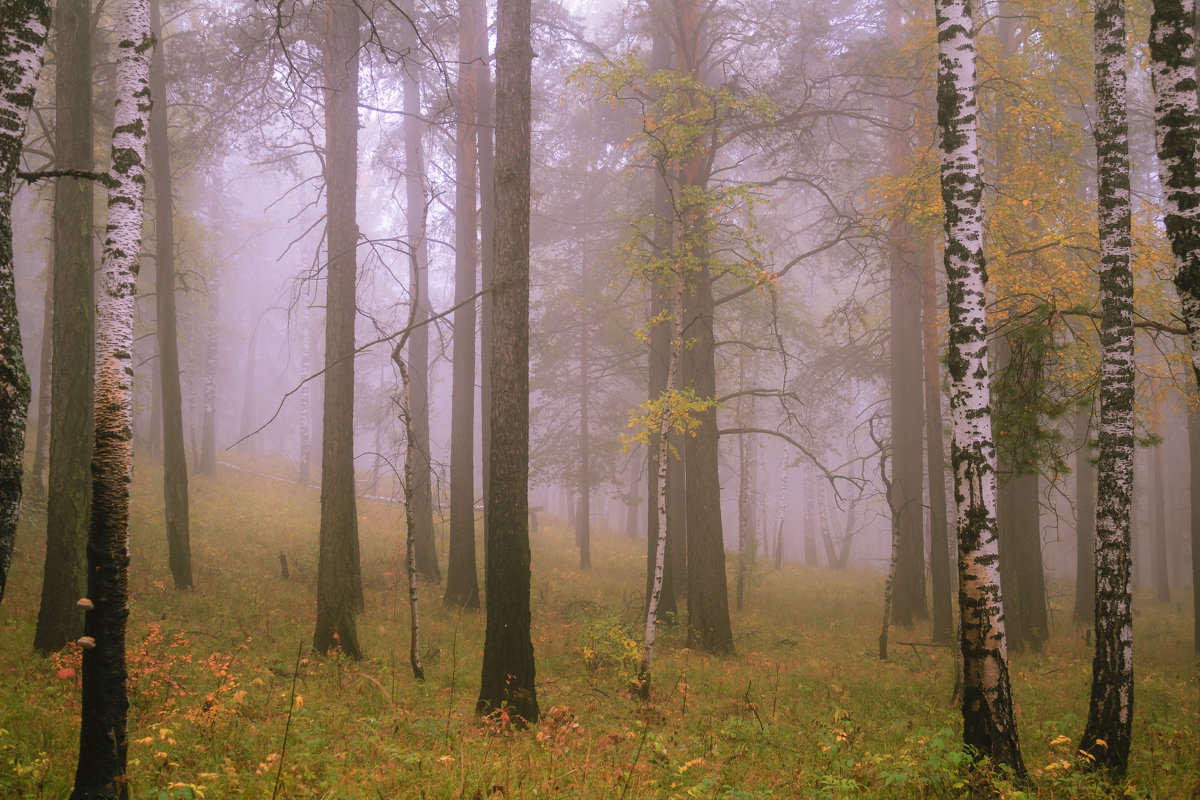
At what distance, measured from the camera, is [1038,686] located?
10.5 metres

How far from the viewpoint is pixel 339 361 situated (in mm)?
9250

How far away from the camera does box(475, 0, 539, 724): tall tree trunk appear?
7.14m

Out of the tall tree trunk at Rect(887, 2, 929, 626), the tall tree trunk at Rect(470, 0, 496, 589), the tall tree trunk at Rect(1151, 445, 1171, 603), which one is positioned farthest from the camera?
the tall tree trunk at Rect(1151, 445, 1171, 603)

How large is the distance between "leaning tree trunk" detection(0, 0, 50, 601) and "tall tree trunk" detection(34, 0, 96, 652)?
5061 millimetres

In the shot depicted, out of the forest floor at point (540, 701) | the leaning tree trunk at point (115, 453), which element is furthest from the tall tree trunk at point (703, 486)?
the leaning tree trunk at point (115, 453)

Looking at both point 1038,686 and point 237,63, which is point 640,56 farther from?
point 1038,686

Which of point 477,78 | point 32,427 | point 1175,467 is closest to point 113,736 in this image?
point 477,78

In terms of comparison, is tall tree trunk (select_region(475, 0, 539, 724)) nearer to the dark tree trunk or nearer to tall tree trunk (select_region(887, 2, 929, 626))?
the dark tree trunk

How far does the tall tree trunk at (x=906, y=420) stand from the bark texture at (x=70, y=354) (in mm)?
15280

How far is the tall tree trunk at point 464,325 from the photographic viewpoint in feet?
44.6

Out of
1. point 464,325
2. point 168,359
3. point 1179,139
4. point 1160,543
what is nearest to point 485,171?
point 464,325

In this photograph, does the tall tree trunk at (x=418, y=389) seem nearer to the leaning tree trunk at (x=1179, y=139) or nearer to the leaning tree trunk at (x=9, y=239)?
the leaning tree trunk at (x=9, y=239)

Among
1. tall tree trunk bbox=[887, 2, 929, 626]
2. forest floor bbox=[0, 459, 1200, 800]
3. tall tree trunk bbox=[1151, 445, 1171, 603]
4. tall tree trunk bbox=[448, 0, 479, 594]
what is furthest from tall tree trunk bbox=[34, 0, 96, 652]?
tall tree trunk bbox=[1151, 445, 1171, 603]

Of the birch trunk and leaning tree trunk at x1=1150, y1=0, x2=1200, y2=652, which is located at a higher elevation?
leaning tree trunk at x1=1150, y1=0, x2=1200, y2=652
